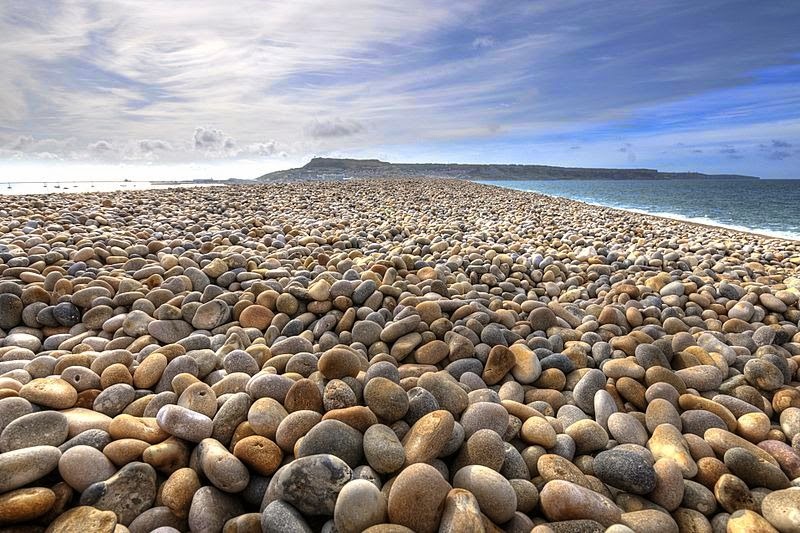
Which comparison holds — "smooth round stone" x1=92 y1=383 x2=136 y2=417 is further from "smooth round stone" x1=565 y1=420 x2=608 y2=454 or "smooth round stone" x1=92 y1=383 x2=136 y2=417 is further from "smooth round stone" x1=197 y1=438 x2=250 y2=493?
"smooth round stone" x1=565 y1=420 x2=608 y2=454

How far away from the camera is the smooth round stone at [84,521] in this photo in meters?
1.37

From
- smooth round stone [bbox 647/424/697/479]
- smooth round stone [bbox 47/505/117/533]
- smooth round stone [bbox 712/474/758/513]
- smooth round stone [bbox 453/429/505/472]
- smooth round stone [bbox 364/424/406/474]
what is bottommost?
smooth round stone [bbox 712/474/758/513]

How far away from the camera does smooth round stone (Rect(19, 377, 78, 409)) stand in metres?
1.89

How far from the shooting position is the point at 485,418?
1920 millimetres

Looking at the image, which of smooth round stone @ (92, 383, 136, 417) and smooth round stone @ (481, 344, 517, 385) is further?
smooth round stone @ (481, 344, 517, 385)

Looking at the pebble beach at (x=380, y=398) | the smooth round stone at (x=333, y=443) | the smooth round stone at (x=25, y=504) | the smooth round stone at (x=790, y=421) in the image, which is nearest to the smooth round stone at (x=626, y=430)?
the pebble beach at (x=380, y=398)

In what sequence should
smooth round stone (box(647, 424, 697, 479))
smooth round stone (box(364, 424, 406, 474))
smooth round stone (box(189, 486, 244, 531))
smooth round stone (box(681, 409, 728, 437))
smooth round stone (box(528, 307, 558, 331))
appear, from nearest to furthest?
smooth round stone (box(189, 486, 244, 531)) → smooth round stone (box(364, 424, 406, 474)) → smooth round stone (box(647, 424, 697, 479)) → smooth round stone (box(681, 409, 728, 437)) → smooth round stone (box(528, 307, 558, 331))

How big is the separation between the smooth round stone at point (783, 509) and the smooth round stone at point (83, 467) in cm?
245

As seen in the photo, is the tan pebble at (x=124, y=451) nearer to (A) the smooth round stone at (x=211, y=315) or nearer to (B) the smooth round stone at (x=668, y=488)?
(A) the smooth round stone at (x=211, y=315)

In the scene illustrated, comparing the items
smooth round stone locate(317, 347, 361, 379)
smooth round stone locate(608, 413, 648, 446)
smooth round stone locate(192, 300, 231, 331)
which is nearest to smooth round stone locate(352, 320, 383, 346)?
smooth round stone locate(317, 347, 361, 379)

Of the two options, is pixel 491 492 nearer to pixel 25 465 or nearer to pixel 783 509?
pixel 783 509

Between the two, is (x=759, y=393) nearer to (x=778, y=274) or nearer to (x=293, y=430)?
(x=293, y=430)

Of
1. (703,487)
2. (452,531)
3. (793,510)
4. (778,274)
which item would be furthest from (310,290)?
(778,274)

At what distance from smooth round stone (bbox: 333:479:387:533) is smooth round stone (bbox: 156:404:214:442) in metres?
0.70
